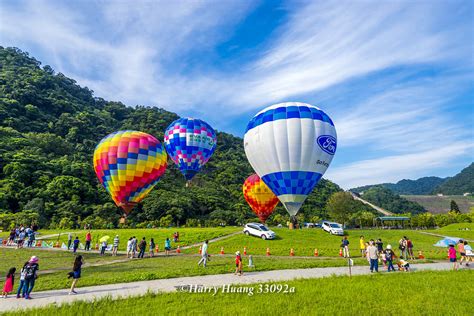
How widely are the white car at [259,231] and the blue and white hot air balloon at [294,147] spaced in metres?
3.11

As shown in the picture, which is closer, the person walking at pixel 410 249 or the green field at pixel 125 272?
the green field at pixel 125 272

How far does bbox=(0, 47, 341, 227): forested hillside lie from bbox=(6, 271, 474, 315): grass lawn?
141ft

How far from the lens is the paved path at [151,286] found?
10.5 metres

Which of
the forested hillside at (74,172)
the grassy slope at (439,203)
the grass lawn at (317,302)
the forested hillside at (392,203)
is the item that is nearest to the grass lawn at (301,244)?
the grass lawn at (317,302)

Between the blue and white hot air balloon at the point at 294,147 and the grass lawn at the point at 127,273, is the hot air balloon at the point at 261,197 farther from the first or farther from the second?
the grass lawn at the point at 127,273

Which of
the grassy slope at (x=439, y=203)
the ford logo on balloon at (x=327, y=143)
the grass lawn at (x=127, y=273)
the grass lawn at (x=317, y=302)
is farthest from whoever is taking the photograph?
the grassy slope at (x=439, y=203)

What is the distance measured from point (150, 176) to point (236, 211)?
39362 millimetres

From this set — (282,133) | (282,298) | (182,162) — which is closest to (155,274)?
(282,298)

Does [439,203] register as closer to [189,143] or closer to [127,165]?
[189,143]

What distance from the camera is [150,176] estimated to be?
33.9 m

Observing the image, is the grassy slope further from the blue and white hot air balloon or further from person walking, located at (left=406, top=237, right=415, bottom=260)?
person walking, located at (left=406, top=237, right=415, bottom=260)

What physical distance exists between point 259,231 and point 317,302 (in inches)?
822

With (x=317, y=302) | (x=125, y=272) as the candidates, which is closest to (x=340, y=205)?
(x=125, y=272)

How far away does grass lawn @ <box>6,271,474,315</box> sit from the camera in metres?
8.88
